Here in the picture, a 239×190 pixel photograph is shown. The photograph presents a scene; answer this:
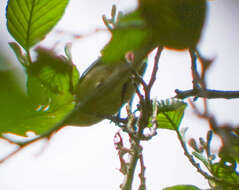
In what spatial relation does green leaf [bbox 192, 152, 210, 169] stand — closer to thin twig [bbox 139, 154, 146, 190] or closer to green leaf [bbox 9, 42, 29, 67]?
thin twig [bbox 139, 154, 146, 190]

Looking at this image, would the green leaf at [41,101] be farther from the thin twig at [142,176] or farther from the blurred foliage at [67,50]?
the thin twig at [142,176]

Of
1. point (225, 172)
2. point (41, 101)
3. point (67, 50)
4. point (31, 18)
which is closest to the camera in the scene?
point (41, 101)

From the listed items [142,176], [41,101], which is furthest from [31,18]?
[142,176]

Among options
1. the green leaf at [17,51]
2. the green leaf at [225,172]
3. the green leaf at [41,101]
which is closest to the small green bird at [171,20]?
the green leaf at [41,101]

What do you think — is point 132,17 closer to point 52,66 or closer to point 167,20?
point 167,20

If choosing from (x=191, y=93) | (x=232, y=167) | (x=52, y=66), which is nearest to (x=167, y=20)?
(x=52, y=66)

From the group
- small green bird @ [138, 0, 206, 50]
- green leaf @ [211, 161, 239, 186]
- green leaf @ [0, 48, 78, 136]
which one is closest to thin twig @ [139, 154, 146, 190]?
green leaf @ [0, 48, 78, 136]

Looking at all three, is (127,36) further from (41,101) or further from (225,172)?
(225,172)
